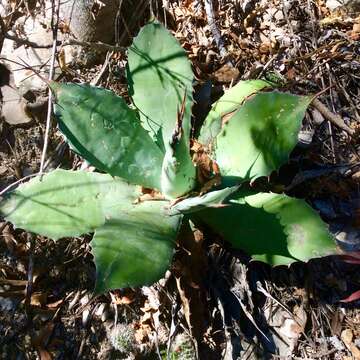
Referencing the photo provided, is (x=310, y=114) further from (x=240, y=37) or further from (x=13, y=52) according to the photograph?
(x=13, y=52)

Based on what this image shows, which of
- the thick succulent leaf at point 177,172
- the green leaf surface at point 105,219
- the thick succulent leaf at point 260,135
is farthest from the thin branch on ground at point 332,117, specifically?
the green leaf surface at point 105,219

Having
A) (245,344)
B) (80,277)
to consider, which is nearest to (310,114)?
(245,344)

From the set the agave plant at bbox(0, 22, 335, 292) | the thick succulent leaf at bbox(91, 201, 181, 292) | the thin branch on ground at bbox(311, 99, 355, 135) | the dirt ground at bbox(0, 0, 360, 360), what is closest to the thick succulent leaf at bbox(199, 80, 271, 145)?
the agave plant at bbox(0, 22, 335, 292)

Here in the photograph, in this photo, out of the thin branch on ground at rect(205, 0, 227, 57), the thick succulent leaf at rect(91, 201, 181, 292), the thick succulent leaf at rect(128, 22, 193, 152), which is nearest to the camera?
the thick succulent leaf at rect(91, 201, 181, 292)

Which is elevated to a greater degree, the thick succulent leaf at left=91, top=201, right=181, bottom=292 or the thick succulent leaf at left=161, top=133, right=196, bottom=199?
the thick succulent leaf at left=161, top=133, right=196, bottom=199

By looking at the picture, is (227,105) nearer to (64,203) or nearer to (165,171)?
(165,171)

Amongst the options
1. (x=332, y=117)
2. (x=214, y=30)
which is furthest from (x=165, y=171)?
(x=214, y=30)

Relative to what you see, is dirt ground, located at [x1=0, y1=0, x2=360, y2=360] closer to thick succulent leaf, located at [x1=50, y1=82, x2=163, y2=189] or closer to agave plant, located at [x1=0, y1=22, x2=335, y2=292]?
agave plant, located at [x1=0, y1=22, x2=335, y2=292]

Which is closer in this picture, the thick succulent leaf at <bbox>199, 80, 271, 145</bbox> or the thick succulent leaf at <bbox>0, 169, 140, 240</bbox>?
the thick succulent leaf at <bbox>0, 169, 140, 240</bbox>

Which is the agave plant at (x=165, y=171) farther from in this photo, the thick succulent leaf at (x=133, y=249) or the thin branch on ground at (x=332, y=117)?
the thin branch on ground at (x=332, y=117)
